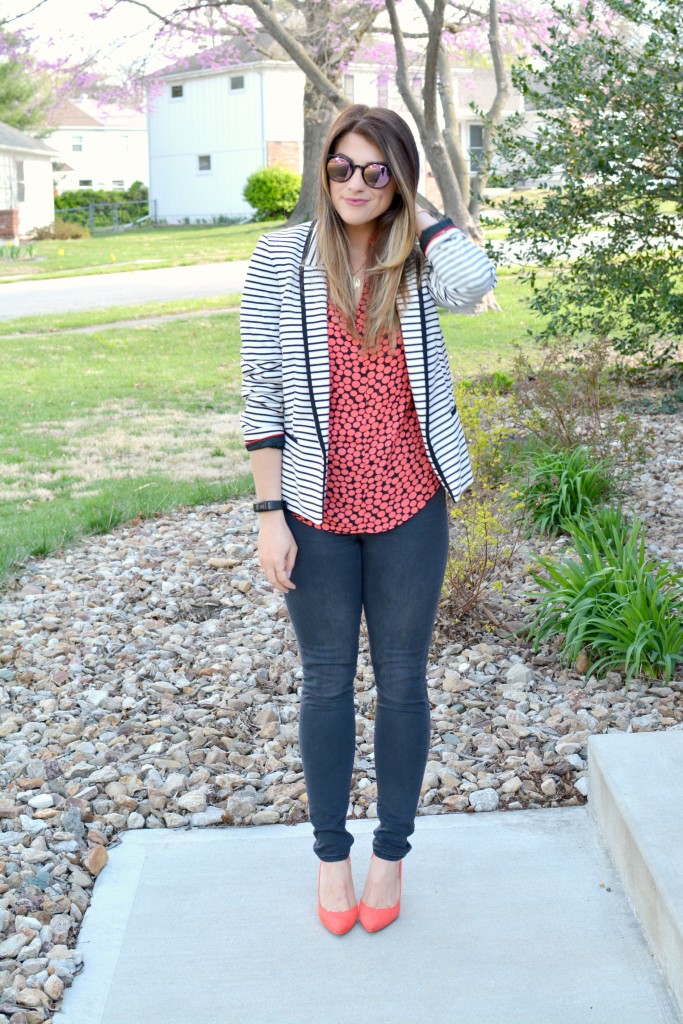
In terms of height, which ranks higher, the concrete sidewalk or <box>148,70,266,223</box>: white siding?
<box>148,70,266,223</box>: white siding

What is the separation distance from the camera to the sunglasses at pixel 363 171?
2.18 metres

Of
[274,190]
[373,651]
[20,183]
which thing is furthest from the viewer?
[20,183]

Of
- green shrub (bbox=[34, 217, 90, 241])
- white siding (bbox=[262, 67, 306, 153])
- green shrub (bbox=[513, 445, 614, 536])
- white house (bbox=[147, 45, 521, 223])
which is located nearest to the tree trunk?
white house (bbox=[147, 45, 521, 223])

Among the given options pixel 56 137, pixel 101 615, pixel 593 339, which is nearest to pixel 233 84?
pixel 56 137

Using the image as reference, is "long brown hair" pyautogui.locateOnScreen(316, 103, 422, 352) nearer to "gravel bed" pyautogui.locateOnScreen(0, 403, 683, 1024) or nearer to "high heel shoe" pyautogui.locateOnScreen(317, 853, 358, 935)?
"high heel shoe" pyautogui.locateOnScreen(317, 853, 358, 935)

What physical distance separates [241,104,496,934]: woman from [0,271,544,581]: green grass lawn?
3021 millimetres

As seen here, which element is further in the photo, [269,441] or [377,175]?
[269,441]

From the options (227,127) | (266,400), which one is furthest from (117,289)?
(227,127)

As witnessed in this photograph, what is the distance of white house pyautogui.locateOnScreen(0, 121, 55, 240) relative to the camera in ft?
102

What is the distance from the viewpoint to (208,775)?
3.25 m

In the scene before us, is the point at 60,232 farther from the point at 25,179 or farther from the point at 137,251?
the point at 137,251

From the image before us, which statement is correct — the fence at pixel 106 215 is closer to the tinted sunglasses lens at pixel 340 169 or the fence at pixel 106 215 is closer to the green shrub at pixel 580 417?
the green shrub at pixel 580 417

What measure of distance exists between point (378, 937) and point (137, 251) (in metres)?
23.1

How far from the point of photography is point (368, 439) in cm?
230
